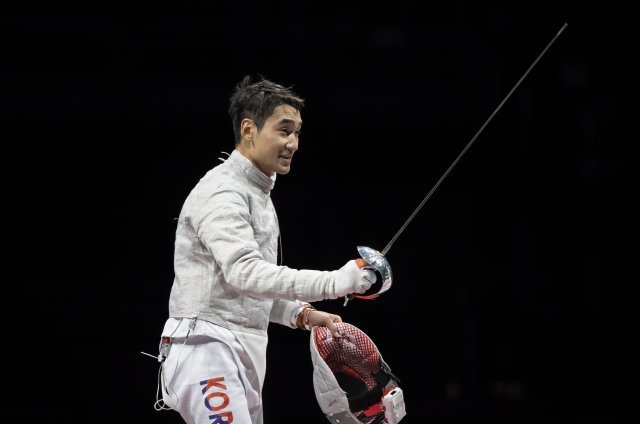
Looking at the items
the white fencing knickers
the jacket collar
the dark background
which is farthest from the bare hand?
the dark background

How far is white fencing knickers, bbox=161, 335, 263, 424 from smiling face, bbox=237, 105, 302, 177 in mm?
493

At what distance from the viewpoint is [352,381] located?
2.27 m

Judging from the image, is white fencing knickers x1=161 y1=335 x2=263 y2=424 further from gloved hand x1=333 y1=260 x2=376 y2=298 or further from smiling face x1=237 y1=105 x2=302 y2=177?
smiling face x1=237 y1=105 x2=302 y2=177

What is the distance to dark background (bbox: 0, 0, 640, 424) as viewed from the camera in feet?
13.9

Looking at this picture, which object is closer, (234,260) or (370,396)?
(234,260)

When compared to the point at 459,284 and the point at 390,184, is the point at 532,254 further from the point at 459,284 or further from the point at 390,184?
the point at 390,184

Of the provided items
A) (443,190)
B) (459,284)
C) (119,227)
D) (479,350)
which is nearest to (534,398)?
(479,350)

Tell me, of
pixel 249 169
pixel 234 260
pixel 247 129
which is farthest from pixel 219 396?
pixel 247 129

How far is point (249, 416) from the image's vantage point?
2.02 m

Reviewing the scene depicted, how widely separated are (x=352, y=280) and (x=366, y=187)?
9.55 ft

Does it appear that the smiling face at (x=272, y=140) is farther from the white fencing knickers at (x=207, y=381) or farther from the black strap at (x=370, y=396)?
the black strap at (x=370, y=396)

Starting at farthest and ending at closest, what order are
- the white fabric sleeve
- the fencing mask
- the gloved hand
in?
1. the white fabric sleeve
2. the fencing mask
3. the gloved hand

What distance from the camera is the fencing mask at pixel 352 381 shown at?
85.7 inches

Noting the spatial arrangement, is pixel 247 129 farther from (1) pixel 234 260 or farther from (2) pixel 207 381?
(2) pixel 207 381
